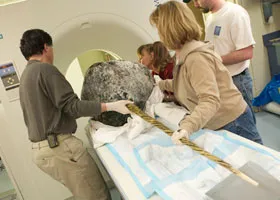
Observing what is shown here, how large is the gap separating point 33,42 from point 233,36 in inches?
46.4

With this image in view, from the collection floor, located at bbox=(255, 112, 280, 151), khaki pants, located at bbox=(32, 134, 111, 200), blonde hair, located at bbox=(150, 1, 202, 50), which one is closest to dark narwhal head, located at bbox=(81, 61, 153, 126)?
khaki pants, located at bbox=(32, 134, 111, 200)

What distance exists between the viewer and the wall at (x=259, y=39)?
2785 mm

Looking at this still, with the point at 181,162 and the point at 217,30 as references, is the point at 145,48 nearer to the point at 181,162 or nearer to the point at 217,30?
the point at 217,30

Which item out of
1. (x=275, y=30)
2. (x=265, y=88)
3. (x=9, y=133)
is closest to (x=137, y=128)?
(x=9, y=133)

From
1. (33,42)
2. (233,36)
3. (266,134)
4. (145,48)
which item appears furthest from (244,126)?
(266,134)

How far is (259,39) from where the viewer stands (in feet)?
9.37

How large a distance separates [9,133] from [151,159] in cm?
116

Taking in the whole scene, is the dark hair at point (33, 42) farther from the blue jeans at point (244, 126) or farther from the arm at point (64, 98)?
the blue jeans at point (244, 126)

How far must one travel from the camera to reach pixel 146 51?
1865 mm

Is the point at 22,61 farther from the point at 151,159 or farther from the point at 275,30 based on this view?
the point at 275,30

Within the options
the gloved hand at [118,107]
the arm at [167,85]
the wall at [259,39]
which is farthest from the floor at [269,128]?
the gloved hand at [118,107]

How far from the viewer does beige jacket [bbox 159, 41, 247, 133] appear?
40.7 inches

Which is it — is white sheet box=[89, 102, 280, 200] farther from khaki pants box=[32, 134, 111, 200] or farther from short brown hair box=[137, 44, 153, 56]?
short brown hair box=[137, 44, 153, 56]

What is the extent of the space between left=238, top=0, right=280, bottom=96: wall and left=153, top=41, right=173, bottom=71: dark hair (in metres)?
1.33
